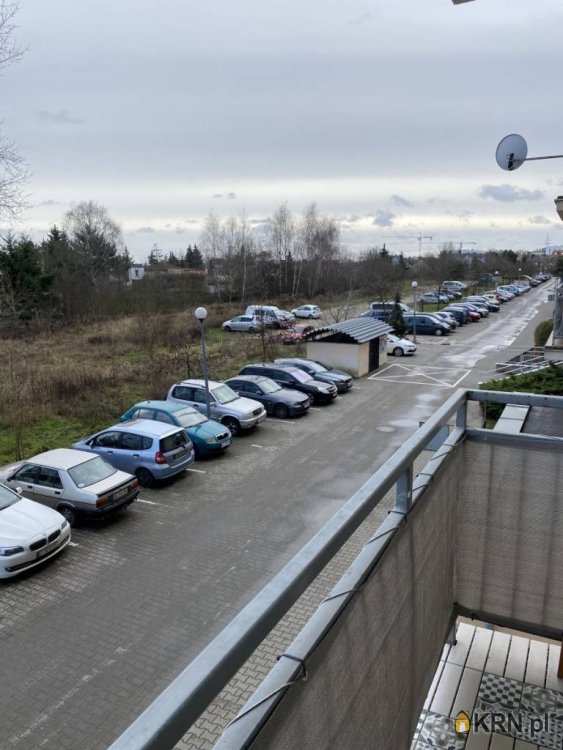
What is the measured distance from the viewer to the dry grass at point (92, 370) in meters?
16.9

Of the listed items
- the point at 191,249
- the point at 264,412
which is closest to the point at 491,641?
the point at 264,412

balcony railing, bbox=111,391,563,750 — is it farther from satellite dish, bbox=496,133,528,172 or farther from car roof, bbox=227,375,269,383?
car roof, bbox=227,375,269,383

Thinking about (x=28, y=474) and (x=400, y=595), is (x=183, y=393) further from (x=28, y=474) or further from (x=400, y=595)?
(x=400, y=595)

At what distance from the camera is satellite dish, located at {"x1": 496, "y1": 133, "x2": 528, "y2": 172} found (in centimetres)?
817

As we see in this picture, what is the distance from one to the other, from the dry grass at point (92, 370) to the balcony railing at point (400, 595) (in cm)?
1348

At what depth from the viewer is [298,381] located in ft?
66.8

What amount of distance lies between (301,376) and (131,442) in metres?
9.09

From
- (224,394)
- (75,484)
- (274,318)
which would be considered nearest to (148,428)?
(75,484)

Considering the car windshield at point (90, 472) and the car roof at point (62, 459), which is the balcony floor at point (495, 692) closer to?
the car windshield at point (90, 472)

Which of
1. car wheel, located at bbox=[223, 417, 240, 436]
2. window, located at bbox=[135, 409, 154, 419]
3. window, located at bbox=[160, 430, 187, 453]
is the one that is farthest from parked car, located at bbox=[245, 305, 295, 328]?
window, located at bbox=[160, 430, 187, 453]

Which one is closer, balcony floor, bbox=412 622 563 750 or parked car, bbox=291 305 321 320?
balcony floor, bbox=412 622 563 750

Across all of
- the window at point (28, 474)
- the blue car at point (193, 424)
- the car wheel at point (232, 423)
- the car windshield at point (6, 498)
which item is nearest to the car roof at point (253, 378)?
the car wheel at point (232, 423)

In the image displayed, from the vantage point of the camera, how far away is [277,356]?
2850cm

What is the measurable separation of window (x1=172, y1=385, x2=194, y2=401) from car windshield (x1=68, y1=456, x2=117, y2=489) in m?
5.98
